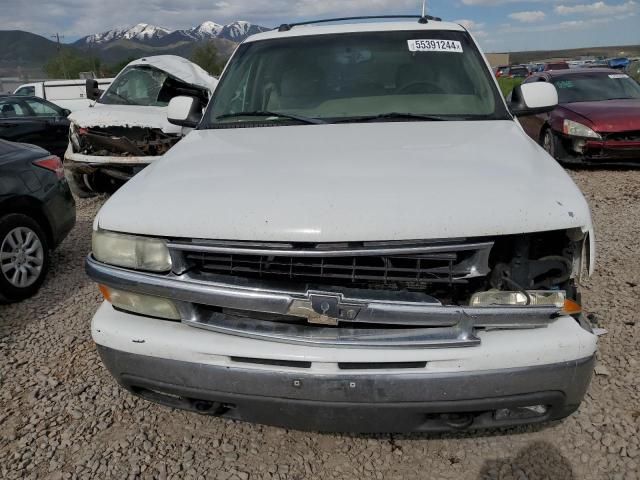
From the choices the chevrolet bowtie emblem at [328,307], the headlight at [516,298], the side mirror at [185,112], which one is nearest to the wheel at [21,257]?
the side mirror at [185,112]

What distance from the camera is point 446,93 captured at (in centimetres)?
326

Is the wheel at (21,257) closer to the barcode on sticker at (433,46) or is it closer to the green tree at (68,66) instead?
the barcode on sticker at (433,46)

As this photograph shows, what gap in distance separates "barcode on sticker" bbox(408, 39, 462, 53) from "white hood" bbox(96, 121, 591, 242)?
0.98 m

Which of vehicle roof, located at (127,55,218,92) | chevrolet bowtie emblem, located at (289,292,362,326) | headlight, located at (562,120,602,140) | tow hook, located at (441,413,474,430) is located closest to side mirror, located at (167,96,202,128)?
chevrolet bowtie emblem, located at (289,292,362,326)

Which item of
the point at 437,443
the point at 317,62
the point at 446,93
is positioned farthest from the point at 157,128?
the point at 437,443

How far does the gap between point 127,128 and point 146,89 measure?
3.50 ft

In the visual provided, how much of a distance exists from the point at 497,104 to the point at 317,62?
3.70ft

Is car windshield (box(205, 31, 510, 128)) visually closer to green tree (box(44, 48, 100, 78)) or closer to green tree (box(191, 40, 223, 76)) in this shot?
green tree (box(191, 40, 223, 76))

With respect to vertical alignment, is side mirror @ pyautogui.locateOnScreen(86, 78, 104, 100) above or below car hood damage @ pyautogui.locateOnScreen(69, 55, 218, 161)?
above

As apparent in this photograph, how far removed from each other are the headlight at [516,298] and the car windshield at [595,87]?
792 cm

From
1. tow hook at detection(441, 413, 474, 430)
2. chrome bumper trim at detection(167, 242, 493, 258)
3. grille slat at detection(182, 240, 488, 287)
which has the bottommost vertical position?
tow hook at detection(441, 413, 474, 430)

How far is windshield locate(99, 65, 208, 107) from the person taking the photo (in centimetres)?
780

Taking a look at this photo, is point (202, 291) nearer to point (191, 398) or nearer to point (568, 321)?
point (191, 398)

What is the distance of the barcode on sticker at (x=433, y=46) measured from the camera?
11.3ft
